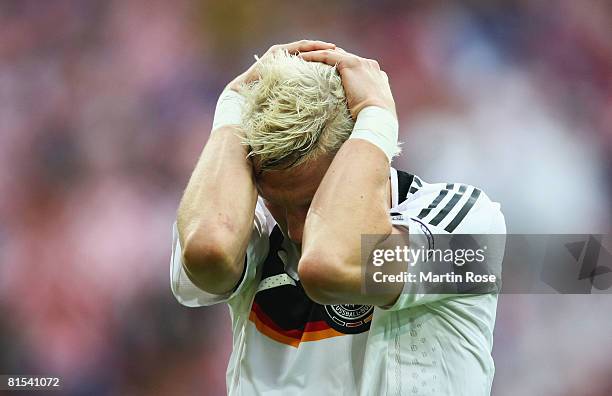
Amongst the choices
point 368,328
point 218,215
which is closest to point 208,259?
point 218,215

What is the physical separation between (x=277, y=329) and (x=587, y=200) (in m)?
2.00

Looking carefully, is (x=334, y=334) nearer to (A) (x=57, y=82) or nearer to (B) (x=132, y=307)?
(B) (x=132, y=307)

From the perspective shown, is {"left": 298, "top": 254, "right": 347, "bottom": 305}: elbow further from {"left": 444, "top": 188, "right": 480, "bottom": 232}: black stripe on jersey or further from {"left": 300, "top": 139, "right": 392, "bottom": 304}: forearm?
{"left": 444, "top": 188, "right": 480, "bottom": 232}: black stripe on jersey

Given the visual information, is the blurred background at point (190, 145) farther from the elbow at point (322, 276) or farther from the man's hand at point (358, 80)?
the elbow at point (322, 276)

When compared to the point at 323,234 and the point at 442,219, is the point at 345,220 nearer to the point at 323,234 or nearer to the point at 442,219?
the point at 323,234

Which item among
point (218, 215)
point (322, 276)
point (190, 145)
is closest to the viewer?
point (322, 276)

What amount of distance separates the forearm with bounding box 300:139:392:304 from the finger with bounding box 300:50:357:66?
0.65ft

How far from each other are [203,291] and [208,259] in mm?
175

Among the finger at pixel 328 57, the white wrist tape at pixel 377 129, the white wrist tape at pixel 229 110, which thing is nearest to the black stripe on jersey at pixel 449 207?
the white wrist tape at pixel 377 129

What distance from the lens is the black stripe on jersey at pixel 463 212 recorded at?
4.74 feet

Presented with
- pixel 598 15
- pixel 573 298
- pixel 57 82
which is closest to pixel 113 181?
pixel 57 82

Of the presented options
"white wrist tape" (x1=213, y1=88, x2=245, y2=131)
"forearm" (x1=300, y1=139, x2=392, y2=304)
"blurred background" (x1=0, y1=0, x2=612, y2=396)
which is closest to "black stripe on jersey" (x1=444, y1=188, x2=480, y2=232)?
"forearm" (x1=300, y1=139, x2=392, y2=304)

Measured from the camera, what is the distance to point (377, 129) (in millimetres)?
1479

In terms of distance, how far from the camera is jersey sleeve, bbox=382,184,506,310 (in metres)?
1.41
